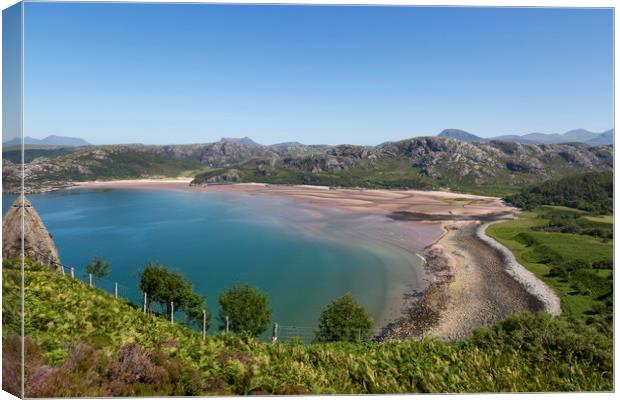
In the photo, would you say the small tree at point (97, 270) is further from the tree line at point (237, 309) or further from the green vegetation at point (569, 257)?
the green vegetation at point (569, 257)

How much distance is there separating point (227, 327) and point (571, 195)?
47089 mm

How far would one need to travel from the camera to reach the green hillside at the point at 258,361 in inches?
215

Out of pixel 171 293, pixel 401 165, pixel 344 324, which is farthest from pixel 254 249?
pixel 401 165

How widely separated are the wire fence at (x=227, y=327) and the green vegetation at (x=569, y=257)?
757cm

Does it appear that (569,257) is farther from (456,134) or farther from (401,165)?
(401,165)

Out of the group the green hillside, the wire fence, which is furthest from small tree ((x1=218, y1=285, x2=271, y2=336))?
the green hillside

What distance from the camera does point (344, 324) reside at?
47.7 ft

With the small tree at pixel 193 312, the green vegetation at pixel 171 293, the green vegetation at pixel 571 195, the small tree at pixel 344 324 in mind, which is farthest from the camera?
the green vegetation at pixel 571 195

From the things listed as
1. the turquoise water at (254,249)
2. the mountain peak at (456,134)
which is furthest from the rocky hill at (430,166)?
the mountain peak at (456,134)

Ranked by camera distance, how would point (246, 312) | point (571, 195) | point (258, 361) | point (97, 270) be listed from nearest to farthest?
1. point (258, 361)
2. point (246, 312)
3. point (97, 270)
4. point (571, 195)

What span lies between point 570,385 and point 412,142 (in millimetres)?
98152

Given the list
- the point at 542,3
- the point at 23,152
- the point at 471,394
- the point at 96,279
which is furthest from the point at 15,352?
the point at 96,279

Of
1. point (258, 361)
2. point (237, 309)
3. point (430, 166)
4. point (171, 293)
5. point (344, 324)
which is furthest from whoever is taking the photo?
point (430, 166)

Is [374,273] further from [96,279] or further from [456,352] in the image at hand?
[456,352]
